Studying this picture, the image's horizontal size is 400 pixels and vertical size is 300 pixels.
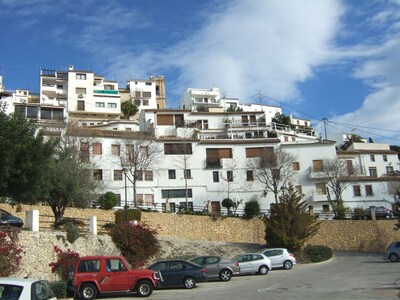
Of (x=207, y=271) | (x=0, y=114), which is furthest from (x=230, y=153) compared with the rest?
(x=0, y=114)

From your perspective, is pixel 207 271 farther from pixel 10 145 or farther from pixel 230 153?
pixel 230 153

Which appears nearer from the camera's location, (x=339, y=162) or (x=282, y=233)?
(x=282, y=233)

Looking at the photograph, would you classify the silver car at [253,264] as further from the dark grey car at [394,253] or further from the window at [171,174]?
Answer: the window at [171,174]

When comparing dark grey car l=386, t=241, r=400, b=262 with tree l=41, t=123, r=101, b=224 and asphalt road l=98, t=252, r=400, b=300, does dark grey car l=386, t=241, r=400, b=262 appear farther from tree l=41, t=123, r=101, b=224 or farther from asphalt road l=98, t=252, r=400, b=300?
tree l=41, t=123, r=101, b=224

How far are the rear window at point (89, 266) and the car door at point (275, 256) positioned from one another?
1529 cm

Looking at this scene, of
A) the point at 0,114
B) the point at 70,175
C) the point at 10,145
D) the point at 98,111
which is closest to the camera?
the point at 10,145

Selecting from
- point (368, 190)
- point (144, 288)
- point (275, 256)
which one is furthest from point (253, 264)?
point (368, 190)

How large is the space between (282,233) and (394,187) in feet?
101

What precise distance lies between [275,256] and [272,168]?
80.0 ft

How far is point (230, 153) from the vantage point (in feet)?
189

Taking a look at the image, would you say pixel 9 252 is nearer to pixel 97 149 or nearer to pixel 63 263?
pixel 63 263

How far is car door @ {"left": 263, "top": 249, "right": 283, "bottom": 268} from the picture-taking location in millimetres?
31453

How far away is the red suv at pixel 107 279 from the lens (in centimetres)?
1878

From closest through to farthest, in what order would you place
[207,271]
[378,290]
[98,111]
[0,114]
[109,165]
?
[378,290], [0,114], [207,271], [109,165], [98,111]
